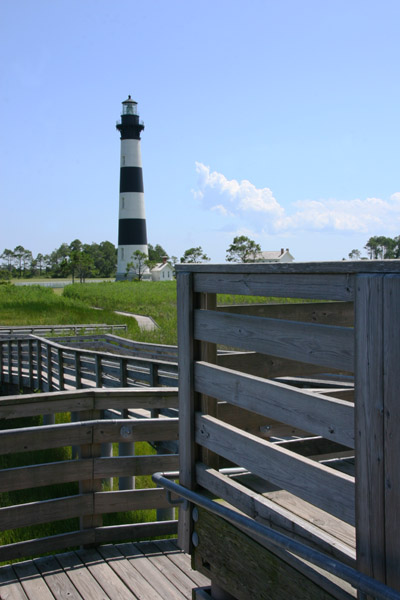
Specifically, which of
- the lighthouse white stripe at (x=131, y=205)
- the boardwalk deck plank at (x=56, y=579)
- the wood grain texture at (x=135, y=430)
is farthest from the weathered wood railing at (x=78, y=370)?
the lighthouse white stripe at (x=131, y=205)

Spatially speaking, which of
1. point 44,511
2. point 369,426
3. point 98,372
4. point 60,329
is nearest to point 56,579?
point 44,511

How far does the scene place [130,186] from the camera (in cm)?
5922

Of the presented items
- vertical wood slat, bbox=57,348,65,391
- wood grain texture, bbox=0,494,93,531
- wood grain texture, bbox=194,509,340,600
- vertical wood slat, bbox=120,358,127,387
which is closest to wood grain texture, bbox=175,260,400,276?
wood grain texture, bbox=194,509,340,600

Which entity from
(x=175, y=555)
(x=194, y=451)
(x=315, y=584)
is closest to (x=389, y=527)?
(x=315, y=584)

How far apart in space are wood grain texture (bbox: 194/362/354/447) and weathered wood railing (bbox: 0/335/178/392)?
5.85 meters

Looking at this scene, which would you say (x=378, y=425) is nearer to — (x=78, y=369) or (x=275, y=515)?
(x=275, y=515)

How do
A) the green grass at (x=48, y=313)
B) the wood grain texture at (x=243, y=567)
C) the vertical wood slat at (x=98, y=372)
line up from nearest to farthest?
the wood grain texture at (x=243, y=567) → the vertical wood slat at (x=98, y=372) → the green grass at (x=48, y=313)

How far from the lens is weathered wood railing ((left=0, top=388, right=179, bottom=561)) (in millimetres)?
3994

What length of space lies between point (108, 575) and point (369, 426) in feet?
8.42

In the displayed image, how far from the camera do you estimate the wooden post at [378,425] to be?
1800 millimetres

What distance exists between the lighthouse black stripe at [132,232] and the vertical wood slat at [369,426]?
59077mm

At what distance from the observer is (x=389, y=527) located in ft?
5.98

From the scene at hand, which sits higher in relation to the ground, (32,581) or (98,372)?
(98,372)

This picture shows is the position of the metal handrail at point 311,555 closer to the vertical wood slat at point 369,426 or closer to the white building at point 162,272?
the vertical wood slat at point 369,426
